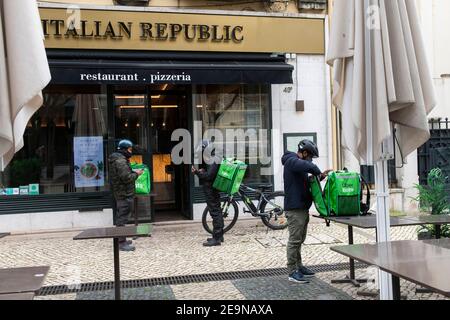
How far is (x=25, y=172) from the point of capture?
9391mm

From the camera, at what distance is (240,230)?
30.1 feet

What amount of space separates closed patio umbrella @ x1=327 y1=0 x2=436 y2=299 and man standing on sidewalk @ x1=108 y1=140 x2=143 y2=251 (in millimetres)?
4447

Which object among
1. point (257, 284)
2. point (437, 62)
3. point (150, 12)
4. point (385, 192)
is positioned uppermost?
point (150, 12)

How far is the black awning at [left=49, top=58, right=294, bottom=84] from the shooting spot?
346 inches

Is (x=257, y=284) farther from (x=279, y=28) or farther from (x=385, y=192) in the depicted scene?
(x=279, y=28)

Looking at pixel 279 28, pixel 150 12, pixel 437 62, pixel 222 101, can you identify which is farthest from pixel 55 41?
pixel 437 62

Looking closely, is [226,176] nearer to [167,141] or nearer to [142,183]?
[142,183]

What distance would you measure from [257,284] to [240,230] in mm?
3515

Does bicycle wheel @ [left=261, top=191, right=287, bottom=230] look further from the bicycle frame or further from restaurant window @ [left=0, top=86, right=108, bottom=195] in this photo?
restaurant window @ [left=0, top=86, right=108, bottom=195]

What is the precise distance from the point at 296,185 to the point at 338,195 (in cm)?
51

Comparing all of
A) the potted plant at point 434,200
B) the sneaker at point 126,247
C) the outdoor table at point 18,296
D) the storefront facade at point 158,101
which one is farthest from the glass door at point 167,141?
the outdoor table at point 18,296

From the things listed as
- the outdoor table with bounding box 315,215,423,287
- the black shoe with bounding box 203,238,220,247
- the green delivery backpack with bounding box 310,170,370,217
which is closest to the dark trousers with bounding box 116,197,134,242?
the black shoe with bounding box 203,238,220,247

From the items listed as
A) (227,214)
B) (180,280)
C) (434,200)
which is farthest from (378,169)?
(227,214)

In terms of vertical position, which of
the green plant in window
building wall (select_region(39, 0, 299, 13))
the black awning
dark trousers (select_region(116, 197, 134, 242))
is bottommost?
dark trousers (select_region(116, 197, 134, 242))
